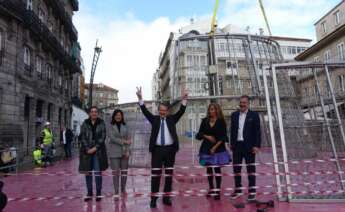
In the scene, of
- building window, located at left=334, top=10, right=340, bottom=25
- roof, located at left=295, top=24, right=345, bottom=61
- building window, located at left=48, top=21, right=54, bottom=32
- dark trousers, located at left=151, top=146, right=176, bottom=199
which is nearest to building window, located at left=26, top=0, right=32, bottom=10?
building window, located at left=48, top=21, right=54, bottom=32

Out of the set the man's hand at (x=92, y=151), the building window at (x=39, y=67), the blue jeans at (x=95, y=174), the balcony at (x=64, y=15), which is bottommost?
the blue jeans at (x=95, y=174)

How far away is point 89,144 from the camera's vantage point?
649 cm

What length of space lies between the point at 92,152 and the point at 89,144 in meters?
0.18

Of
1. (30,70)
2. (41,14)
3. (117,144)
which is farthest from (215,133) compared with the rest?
(41,14)

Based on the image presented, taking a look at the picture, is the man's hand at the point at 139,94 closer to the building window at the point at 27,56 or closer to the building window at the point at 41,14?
the building window at the point at 27,56

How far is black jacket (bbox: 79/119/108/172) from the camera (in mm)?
6470

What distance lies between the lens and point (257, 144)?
238 inches

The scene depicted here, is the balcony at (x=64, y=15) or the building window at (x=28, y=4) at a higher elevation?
the balcony at (x=64, y=15)

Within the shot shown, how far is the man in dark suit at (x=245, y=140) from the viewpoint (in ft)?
19.9

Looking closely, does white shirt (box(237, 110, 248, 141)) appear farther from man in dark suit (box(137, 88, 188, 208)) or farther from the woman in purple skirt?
man in dark suit (box(137, 88, 188, 208))

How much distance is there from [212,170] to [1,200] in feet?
12.4

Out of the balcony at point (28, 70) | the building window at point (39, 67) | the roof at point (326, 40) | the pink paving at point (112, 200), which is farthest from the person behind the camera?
the roof at point (326, 40)

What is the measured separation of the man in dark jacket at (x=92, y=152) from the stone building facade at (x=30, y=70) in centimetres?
1157

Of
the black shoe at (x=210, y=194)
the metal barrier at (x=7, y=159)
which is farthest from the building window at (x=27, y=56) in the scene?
the black shoe at (x=210, y=194)
